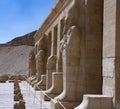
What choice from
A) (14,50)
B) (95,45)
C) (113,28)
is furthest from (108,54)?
(14,50)

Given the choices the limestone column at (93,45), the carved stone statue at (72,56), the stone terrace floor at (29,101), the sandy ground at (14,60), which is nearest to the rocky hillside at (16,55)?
the sandy ground at (14,60)

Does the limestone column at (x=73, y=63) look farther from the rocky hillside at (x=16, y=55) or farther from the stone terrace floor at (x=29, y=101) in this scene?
the rocky hillside at (x=16, y=55)

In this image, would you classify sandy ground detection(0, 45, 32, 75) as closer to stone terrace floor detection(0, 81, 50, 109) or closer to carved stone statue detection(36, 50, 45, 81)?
carved stone statue detection(36, 50, 45, 81)

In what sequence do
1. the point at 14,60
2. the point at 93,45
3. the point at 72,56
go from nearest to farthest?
1. the point at 93,45
2. the point at 72,56
3. the point at 14,60

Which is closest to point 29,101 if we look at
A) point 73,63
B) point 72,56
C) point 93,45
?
point 73,63

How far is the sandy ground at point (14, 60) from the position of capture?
192 ft

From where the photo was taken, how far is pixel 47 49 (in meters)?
20.2

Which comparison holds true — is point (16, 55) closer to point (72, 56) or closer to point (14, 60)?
point (14, 60)

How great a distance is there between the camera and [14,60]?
6431 cm

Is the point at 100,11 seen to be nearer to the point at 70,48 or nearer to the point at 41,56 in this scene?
the point at 70,48

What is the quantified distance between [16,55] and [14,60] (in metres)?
2.84

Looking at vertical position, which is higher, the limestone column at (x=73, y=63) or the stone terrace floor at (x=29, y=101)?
the limestone column at (x=73, y=63)

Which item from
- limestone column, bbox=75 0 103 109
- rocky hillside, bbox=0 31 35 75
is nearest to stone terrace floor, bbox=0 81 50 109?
limestone column, bbox=75 0 103 109

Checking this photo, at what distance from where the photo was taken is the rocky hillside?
58931 mm
